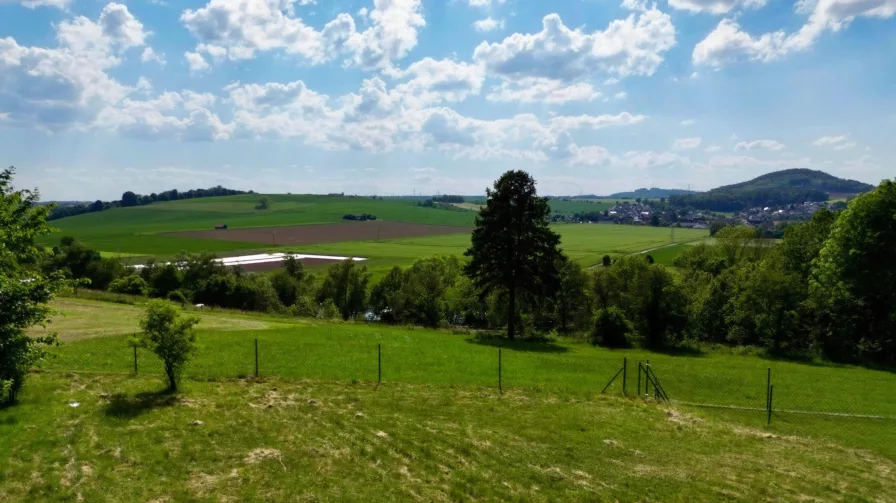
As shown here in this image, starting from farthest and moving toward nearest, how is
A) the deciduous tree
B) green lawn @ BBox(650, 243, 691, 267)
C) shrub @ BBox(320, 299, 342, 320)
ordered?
green lawn @ BBox(650, 243, 691, 267) → shrub @ BBox(320, 299, 342, 320) → the deciduous tree

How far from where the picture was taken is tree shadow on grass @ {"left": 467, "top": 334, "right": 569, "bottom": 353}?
34.7 m

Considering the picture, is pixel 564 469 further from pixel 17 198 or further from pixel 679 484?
pixel 17 198

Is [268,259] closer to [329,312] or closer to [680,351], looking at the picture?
[329,312]

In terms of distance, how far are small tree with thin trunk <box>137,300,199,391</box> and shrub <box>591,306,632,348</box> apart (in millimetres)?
28442

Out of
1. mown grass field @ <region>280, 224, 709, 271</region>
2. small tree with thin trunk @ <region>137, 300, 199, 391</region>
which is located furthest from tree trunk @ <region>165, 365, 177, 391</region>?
mown grass field @ <region>280, 224, 709, 271</region>

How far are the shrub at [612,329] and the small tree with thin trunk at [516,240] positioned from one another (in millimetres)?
4070

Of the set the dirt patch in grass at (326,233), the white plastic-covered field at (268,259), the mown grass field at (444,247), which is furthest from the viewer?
the dirt patch in grass at (326,233)

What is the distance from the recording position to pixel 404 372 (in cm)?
2473

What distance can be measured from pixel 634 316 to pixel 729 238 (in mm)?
31316

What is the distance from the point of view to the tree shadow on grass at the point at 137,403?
1639 cm

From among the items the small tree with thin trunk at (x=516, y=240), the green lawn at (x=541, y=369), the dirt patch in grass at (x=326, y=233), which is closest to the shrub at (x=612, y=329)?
the green lawn at (x=541, y=369)

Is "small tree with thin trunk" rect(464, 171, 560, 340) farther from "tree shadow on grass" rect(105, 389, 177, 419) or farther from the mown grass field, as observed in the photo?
the mown grass field

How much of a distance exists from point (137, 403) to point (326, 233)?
14071cm

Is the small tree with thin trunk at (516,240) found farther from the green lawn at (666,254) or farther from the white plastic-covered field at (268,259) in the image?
the green lawn at (666,254)
